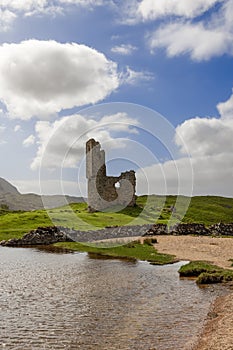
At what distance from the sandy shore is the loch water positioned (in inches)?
22.7

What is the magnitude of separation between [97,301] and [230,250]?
28968 millimetres

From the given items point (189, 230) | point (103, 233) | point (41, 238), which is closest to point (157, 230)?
point (189, 230)

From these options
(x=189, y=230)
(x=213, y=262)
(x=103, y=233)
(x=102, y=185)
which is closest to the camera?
(x=213, y=262)

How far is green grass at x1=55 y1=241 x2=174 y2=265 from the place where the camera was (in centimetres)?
4047

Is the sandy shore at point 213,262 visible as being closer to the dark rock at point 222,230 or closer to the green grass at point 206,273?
the green grass at point 206,273

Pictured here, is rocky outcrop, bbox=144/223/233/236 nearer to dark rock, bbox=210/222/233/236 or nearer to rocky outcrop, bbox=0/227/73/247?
dark rock, bbox=210/222/233/236

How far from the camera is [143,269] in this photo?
33.8m

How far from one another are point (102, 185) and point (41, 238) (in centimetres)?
4272

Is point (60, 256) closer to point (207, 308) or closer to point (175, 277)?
point (175, 277)

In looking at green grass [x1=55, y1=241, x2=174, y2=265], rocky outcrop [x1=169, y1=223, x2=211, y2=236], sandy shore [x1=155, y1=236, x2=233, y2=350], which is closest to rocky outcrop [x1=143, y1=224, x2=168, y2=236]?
rocky outcrop [x1=169, y1=223, x2=211, y2=236]

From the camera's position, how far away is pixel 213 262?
3684 centimetres

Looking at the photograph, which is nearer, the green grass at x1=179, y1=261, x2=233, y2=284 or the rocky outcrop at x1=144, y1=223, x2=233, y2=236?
the green grass at x1=179, y1=261, x2=233, y2=284

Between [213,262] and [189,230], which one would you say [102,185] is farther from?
[213,262]

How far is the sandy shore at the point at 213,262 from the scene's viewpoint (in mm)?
14727
